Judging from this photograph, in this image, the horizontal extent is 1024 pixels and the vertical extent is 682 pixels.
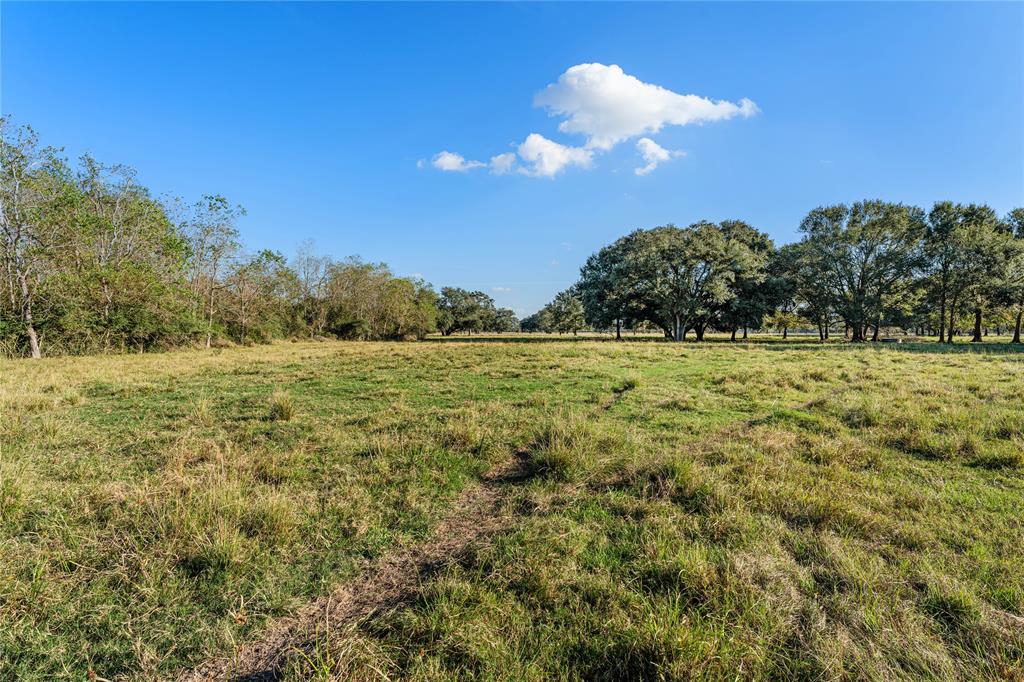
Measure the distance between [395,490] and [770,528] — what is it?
4054 millimetres

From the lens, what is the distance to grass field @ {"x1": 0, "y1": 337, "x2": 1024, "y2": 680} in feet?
7.91

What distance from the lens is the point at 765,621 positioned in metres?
2.61

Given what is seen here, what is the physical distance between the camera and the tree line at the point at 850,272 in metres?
34.8

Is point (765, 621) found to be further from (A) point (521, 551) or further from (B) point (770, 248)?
(B) point (770, 248)

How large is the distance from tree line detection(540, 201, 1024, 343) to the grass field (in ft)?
117

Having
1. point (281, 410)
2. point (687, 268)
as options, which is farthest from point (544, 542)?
point (687, 268)

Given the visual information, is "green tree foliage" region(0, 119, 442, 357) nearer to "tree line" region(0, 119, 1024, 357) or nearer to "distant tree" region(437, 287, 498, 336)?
"tree line" region(0, 119, 1024, 357)

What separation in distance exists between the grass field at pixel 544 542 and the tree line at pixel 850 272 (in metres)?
35.5

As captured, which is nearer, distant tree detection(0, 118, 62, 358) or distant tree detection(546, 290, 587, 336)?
distant tree detection(0, 118, 62, 358)

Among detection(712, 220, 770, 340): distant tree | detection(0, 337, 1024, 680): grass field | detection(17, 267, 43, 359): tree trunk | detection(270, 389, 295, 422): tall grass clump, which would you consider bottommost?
detection(0, 337, 1024, 680): grass field

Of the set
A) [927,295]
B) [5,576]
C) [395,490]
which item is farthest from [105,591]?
[927,295]

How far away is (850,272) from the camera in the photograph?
39.6 m

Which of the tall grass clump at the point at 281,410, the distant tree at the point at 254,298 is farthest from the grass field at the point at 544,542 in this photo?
the distant tree at the point at 254,298

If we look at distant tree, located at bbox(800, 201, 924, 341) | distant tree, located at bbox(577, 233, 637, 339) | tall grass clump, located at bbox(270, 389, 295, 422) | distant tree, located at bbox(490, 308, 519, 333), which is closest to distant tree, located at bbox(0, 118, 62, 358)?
tall grass clump, located at bbox(270, 389, 295, 422)
